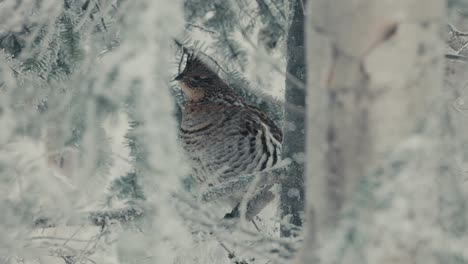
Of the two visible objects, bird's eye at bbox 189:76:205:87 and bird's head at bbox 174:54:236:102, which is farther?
bird's eye at bbox 189:76:205:87

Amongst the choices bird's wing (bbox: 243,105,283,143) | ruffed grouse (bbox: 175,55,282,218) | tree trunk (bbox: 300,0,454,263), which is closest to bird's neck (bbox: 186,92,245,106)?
ruffed grouse (bbox: 175,55,282,218)

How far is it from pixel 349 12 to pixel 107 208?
1818 millimetres

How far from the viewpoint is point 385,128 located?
1.18 metres

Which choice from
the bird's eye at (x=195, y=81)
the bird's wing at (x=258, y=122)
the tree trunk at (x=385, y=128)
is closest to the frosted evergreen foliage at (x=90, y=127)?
the tree trunk at (x=385, y=128)

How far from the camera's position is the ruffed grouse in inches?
143

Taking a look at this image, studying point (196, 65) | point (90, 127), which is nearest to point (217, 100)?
point (196, 65)

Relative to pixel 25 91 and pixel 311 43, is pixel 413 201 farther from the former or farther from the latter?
pixel 25 91

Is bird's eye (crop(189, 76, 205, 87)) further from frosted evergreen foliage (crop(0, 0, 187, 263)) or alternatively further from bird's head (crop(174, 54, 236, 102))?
frosted evergreen foliage (crop(0, 0, 187, 263))

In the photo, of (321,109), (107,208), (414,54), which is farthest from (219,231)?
(107,208)

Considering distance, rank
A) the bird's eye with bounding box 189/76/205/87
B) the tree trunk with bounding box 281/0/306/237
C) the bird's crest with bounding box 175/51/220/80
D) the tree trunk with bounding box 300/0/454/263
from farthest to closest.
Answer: the bird's eye with bounding box 189/76/205/87 → the bird's crest with bounding box 175/51/220/80 → the tree trunk with bounding box 281/0/306/237 → the tree trunk with bounding box 300/0/454/263

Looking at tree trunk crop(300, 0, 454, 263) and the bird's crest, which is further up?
the bird's crest

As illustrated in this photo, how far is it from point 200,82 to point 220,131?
273 millimetres

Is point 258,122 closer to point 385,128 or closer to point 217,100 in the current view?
point 217,100

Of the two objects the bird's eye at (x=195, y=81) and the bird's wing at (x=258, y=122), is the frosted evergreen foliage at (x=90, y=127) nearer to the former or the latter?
the bird's eye at (x=195, y=81)
